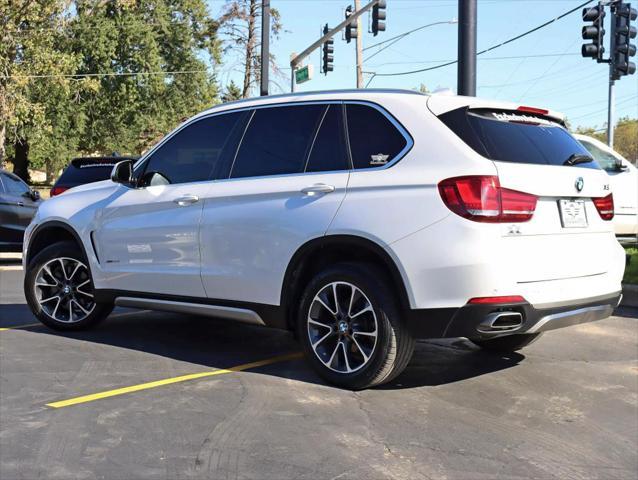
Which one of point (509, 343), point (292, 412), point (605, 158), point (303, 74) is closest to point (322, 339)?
point (292, 412)

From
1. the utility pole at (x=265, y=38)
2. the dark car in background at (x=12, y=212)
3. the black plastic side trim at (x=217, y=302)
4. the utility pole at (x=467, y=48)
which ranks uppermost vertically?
the utility pole at (x=265, y=38)

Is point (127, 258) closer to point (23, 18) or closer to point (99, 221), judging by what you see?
point (99, 221)

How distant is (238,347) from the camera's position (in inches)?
245

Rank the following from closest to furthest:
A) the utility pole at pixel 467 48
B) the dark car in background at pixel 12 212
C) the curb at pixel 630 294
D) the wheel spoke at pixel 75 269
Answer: the wheel spoke at pixel 75 269 → the curb at pixel 630 294 → the utility pole at pixel 467 48 → the dark car in background at pixel 12 212

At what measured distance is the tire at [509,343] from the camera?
19.3 feet

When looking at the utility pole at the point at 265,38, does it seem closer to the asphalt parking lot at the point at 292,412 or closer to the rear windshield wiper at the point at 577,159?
the asphalt parking lot at the point at 292,412

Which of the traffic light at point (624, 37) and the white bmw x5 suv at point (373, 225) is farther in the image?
the traffic light at point (624, 37)

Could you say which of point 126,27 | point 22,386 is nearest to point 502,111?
point 22,386

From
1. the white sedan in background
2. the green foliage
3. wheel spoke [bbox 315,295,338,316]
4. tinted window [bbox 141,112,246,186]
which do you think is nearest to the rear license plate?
wheel spoke [bbox 315,295,338,316]

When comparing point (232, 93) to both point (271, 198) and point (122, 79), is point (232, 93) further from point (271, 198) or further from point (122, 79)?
point (271, 198)

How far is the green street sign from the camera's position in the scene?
19828 mm

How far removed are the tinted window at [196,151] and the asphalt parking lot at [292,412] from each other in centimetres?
142

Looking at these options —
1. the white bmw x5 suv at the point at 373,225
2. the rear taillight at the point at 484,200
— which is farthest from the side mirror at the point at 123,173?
the rear taillight at the point at 484,200

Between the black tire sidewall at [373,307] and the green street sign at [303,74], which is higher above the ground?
the green street sign at [303,74]
